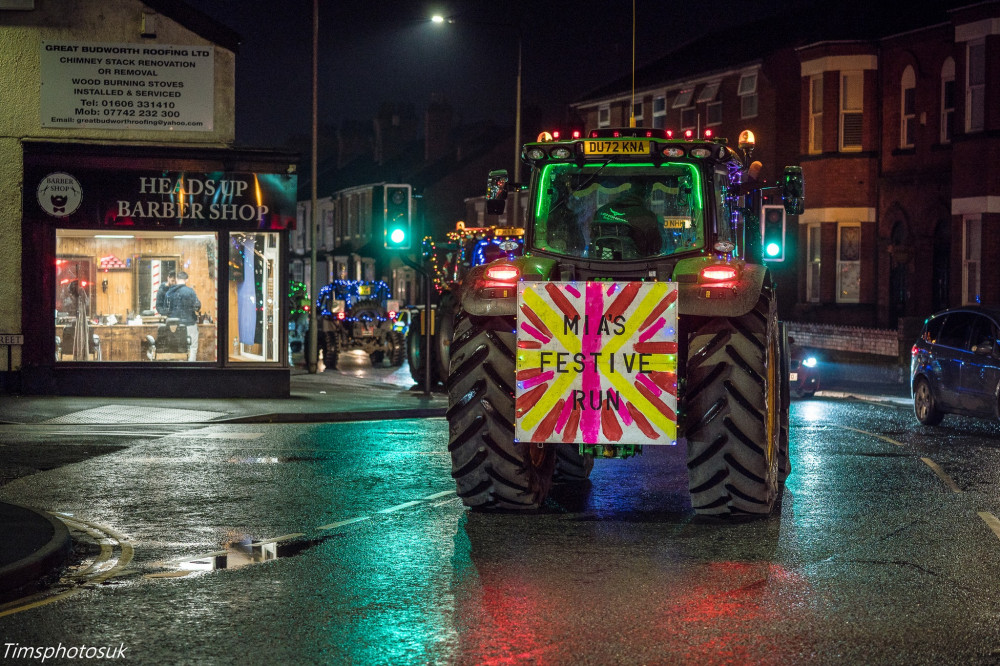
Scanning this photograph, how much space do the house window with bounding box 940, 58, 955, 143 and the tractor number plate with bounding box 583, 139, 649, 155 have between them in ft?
89.4

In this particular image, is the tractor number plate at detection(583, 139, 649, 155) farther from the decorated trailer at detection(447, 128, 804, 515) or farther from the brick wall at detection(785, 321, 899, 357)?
the brick wall at detection(785, 321, 899, 357)

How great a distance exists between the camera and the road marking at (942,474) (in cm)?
1177

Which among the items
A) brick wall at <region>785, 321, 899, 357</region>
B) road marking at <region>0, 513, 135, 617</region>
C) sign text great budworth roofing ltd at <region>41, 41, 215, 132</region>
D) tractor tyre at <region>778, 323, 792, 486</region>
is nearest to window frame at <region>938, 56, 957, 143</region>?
brick wall at <region>785, 321, 899, 357</region>

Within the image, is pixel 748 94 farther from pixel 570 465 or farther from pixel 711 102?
pixel 570 465

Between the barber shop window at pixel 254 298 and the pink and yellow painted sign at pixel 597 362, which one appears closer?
the pink and yellow painted sign at pixel 597 362

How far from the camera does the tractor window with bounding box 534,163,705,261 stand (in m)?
10.7

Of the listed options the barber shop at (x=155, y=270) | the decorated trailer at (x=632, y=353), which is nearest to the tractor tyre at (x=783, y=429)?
the decorated trailer at (x=632, y=353)

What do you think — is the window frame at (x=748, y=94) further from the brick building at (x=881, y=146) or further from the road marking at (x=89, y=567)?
the road marking at (x=89, y=567)

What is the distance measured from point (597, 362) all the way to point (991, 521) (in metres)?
3.34

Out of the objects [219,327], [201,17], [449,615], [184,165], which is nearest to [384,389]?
[219,327]

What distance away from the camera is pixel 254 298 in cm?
2233

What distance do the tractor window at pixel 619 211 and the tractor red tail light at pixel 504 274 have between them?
935 millimetres

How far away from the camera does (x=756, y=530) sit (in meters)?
9.55

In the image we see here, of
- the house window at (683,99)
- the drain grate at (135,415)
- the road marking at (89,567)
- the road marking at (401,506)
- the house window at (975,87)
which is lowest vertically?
the road marking at (89,567)
